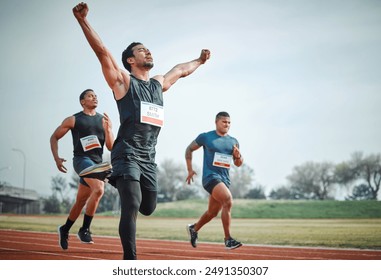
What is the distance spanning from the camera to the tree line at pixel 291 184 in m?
12.7

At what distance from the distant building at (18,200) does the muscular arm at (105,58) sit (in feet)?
15.2

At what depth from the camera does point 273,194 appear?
32875 mm

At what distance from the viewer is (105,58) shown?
3656 millimetres

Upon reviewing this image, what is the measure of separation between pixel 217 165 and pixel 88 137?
1498mm

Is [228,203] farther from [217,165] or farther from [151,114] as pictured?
[151,114]

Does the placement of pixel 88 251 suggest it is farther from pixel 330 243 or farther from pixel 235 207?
pixel 235 207

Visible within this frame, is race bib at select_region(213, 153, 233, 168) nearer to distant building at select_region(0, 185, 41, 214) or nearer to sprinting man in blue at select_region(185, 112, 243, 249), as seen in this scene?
sprinting man in blue at select_region(185, 112, 243, 249)

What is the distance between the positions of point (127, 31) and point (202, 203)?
54.6 feet

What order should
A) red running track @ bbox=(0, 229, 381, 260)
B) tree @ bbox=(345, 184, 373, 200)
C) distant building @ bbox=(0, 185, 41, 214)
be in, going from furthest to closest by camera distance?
tree @ bbox=(345, 184, 373, 200), distant building @ bbox=(0, 185, 41, 214), red running track @ bbox=(0, 229, 381, 260)

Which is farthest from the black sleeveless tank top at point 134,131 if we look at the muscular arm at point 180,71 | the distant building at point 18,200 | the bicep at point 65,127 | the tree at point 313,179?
the tree at point 313,179

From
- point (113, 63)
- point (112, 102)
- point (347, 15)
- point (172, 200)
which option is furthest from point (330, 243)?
point (172, 200)

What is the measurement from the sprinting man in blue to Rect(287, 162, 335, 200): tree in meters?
17.1

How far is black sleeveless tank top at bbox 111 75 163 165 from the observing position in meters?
3.76

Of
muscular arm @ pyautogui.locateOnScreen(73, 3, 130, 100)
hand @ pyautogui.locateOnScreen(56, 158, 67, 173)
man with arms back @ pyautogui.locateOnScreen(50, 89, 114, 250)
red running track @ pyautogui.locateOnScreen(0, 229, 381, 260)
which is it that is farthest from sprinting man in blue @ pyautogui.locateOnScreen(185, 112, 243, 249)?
muscular arm @ pyautogui.locateOnScreen(73, 3, 130, 100)
